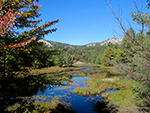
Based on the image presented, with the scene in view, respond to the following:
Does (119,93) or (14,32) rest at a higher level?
(14,32)

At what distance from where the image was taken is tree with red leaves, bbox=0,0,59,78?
262 cm

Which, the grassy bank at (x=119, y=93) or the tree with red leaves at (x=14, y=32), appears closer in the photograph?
the tree with red leaves at (x=14, y=32)

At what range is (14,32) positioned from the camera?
2.94m

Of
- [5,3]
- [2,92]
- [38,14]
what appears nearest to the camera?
[5,3]

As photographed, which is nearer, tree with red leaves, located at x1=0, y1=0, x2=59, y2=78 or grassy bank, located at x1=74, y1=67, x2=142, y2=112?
tree with red leaves, located at x1=0, y1=0, x2=59, y2=78

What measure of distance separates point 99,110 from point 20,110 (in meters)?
9.52

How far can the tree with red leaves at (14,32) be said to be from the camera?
262cm

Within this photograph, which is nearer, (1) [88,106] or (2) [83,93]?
(1) [88,106]

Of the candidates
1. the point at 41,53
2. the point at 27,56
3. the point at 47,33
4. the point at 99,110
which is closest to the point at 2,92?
the point at 27,56

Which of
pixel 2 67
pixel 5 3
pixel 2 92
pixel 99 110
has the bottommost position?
pixel 99 110

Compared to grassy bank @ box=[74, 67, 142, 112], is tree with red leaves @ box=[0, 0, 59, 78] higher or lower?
higher

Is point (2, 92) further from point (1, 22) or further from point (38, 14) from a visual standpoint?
point (38, 14)

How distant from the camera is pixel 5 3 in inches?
116

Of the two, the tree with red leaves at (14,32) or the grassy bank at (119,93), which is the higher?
the tree with red leaves at (14,32)
